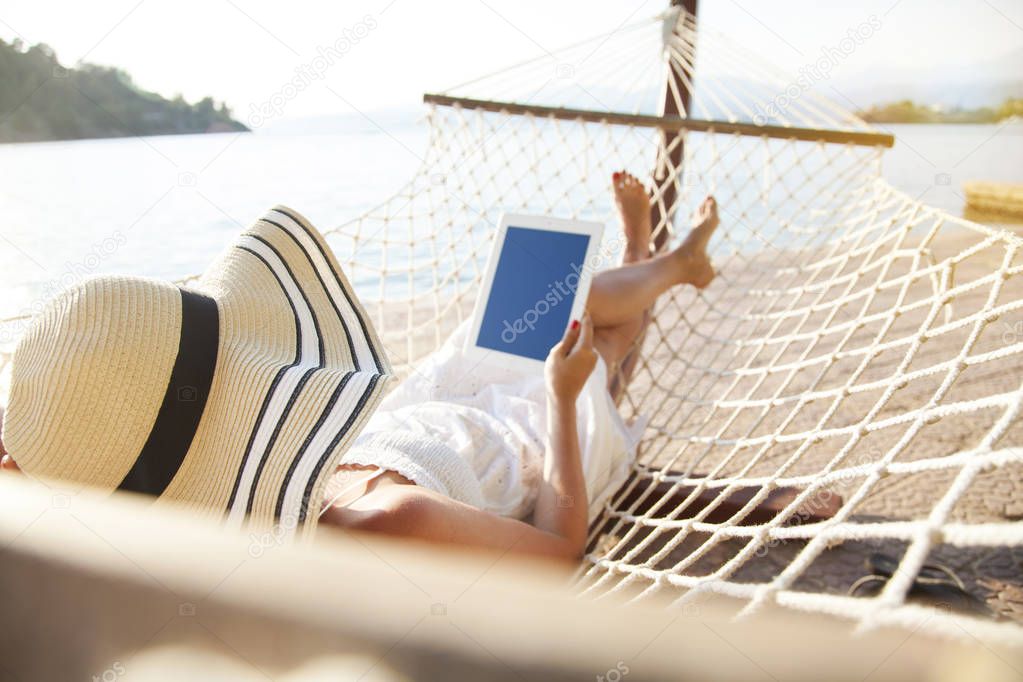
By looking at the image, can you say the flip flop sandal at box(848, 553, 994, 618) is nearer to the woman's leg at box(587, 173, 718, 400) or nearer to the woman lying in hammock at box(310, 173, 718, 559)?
the woman lying in hammock at box(310, 173, 718, 559)

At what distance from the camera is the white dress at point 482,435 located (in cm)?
109

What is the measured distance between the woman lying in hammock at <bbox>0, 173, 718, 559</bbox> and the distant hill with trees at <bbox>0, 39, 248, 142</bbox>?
227 inches

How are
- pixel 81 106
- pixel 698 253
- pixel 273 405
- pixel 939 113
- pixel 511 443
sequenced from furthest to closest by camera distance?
1. pixel 939 113
2. pixel 81 106
3. pixel 698 253
4. pixel 511 443
5. pixel 273 405

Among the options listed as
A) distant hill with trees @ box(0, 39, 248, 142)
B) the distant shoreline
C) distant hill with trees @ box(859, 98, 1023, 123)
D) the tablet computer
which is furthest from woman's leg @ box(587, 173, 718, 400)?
distant hill with trees @ box(859, 98, 1023, 123)

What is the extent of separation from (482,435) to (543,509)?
0.23m

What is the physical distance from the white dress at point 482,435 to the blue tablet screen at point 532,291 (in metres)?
0.06

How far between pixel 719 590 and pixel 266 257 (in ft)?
2.18

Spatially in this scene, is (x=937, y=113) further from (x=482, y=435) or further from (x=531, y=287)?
(x=482, y=435)

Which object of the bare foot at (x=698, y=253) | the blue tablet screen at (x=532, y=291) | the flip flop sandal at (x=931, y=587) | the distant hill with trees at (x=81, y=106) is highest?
the distant hill with trees at (x=81, y=106)

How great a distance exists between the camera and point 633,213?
177 cm

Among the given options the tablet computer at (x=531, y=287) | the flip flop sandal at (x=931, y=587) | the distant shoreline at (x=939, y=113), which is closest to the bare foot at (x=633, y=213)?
the tablet computer at (x=531, y=287)

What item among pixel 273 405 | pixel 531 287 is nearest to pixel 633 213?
pixel 531 287

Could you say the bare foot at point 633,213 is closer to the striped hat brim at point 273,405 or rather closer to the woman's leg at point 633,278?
the woman's leg at point 633,278

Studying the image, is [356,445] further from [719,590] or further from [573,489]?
[719,590]
